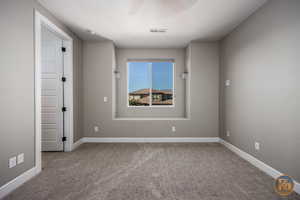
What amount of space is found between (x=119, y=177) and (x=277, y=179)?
225 centimetres

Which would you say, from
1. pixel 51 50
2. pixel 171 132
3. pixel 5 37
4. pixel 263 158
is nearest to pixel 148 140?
pixel 171 132

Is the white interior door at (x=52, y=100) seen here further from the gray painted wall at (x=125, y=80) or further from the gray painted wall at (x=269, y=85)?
the gray painted wall at (x=269, y=85)

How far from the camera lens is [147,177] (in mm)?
2463

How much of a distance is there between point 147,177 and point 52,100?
2.71 meters

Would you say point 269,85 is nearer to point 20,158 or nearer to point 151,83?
point 151,83

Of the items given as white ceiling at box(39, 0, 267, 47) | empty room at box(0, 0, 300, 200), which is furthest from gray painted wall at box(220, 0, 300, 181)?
white ceiling at box(39, 0, 267, 47)

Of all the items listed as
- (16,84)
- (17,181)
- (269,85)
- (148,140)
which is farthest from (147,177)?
(269,85)

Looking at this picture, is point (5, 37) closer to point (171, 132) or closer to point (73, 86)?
point (73, 86)

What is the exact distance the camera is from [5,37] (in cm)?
200

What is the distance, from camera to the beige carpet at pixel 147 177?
201 cm

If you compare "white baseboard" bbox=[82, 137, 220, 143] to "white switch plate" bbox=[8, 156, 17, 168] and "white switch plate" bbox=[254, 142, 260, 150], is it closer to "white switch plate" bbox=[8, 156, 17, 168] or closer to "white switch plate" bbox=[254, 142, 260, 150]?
"white switch plate" bbox=[254, 142, 260, 150]

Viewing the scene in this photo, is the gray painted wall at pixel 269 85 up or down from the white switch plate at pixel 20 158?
up

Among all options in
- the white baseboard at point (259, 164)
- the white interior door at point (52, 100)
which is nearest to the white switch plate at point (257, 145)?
the white baseboard at point (259, 164)

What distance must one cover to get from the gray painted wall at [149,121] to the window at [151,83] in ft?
2.60
